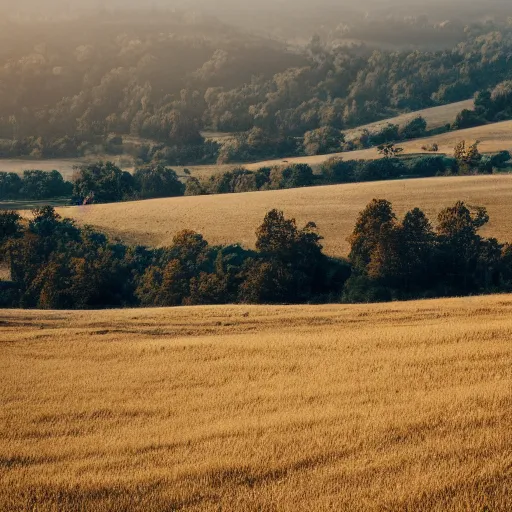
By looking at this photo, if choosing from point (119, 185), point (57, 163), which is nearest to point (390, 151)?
point (119, 185)

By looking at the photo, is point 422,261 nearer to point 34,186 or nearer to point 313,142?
point 34,186

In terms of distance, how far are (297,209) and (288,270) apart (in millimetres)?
22888

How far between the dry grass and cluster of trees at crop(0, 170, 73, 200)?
8577 cm

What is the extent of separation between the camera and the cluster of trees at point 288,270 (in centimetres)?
4697

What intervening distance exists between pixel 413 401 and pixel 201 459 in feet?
17.1

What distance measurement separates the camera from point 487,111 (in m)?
148

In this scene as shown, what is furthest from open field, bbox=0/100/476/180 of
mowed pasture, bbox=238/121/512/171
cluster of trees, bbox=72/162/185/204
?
cluster of trees, bbox=72/162/185/204

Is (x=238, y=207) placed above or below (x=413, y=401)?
above

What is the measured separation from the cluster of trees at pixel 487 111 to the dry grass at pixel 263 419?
125657 millimetres

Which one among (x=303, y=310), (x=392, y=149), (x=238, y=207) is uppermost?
(x=392, y=149)

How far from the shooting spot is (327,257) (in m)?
52.9

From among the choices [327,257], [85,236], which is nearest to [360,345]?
[327,257]

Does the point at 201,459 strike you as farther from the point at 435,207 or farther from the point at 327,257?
the point at 435,207

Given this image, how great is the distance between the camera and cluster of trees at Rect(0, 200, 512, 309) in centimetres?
4697
